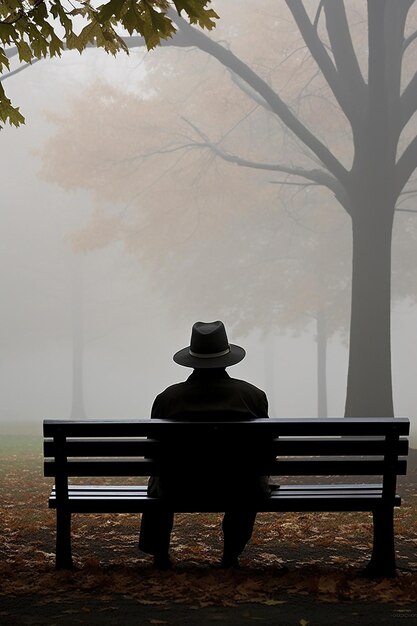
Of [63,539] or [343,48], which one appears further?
[343,48]

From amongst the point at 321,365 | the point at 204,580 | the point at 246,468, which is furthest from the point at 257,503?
the point at 321,365

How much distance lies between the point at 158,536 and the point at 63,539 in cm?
51

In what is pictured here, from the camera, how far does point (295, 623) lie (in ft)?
12.5

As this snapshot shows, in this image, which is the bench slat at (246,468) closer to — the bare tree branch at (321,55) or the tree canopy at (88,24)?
the tree canopy at (88,24)

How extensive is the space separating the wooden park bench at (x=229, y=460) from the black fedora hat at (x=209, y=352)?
39 centimetres

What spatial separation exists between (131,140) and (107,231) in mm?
2328

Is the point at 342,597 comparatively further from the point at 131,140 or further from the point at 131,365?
the point at 131,365

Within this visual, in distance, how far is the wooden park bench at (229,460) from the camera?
4602mm

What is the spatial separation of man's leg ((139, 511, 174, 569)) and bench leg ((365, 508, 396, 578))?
3.57 ft

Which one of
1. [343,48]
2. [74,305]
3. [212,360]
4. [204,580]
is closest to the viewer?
[204,580]

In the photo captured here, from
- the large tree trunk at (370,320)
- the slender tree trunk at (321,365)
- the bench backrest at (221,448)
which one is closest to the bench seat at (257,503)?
the bench backrest at (221,448)

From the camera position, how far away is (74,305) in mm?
29625

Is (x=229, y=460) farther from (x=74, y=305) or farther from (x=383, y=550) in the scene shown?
(x=74, y=305)

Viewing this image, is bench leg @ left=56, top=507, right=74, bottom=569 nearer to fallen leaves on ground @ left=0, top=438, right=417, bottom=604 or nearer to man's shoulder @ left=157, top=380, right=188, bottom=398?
fallen leaves on ground @ left=0, top=438, right=417, bottom=604
